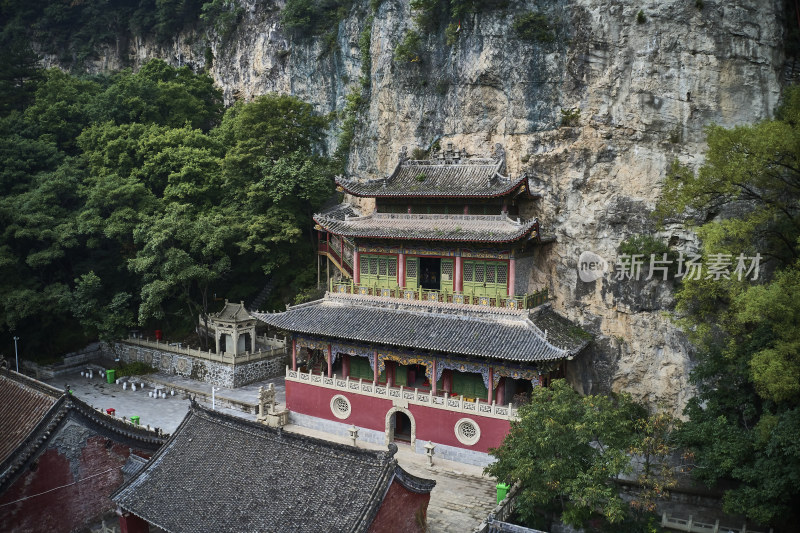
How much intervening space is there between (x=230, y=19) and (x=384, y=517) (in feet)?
139

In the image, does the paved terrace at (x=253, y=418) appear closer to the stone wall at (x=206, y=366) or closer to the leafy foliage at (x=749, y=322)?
the stone wall at (x=206, y=366)

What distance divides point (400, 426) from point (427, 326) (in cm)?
424

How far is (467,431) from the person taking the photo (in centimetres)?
2083

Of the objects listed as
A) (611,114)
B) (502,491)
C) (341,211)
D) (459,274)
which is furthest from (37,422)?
(611,114)

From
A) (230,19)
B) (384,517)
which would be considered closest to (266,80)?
(230,19)

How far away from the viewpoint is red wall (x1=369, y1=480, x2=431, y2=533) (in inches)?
518

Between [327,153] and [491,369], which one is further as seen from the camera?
[327,153]

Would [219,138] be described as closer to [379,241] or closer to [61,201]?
[61,201]

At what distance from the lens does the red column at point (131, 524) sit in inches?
586

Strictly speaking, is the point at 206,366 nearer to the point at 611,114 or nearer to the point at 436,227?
the point at 436,227

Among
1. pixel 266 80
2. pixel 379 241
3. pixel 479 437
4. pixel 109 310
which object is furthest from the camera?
pixel 266 80

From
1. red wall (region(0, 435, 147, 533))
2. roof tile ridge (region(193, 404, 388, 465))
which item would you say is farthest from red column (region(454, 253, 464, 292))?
red wall (region(0, 435, 147, 533))

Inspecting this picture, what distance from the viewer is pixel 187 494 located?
46.7 feet

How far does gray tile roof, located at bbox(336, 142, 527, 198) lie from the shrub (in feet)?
14.6
